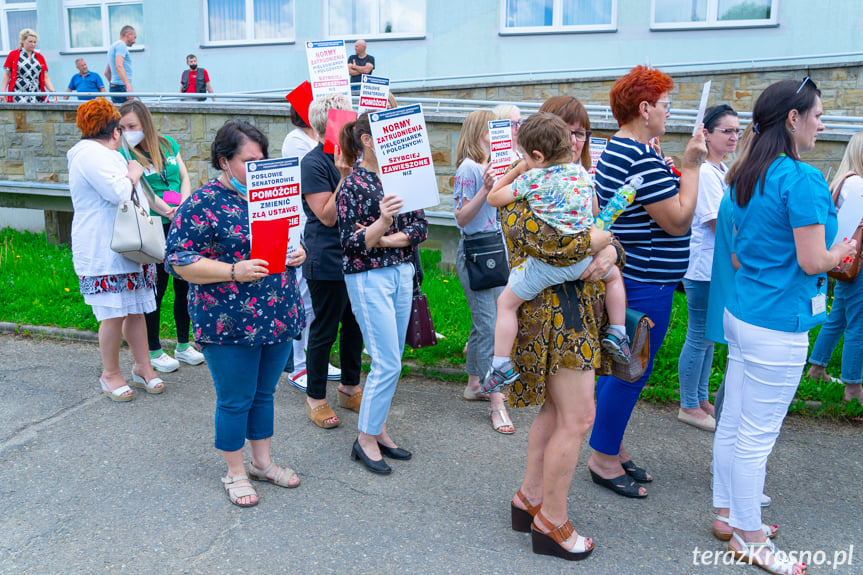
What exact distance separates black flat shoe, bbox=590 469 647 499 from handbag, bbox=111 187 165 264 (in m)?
3.33

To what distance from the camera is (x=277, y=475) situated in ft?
13.2

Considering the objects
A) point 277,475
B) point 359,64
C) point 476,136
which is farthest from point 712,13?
point 277,475

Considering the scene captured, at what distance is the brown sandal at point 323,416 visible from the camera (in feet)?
15.7

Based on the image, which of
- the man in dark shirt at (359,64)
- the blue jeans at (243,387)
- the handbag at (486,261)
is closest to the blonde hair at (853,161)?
the handbag at (486,261)

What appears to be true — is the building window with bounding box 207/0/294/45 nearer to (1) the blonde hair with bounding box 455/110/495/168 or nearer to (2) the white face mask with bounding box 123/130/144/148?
(2) the white face mask with bounding box 123/130/144/148

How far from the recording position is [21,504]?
3.78 m

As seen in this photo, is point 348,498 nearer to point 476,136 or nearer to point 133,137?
point 476,136

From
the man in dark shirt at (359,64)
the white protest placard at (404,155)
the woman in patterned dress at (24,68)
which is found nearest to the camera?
the white protest placard at (404,155)

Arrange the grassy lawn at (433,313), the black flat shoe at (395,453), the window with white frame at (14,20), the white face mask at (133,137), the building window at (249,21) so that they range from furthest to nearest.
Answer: the window with white frame at (14,20)
the building window at (249,21)
the white face mask at (133,137)
the grassy lawn at (433,313)
the black flat shoe at (395,453)

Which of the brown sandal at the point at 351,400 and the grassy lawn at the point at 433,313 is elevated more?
the grassy lawn at the point at 433,313

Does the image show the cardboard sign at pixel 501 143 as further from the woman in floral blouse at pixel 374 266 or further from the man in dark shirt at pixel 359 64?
the man in dark shirt at pixel 359 64

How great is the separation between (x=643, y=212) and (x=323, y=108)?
Result: 7.25 ft

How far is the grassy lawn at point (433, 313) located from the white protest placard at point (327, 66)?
2.26m

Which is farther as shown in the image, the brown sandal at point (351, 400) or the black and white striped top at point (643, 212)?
the brown sandal at point (351, 400)
